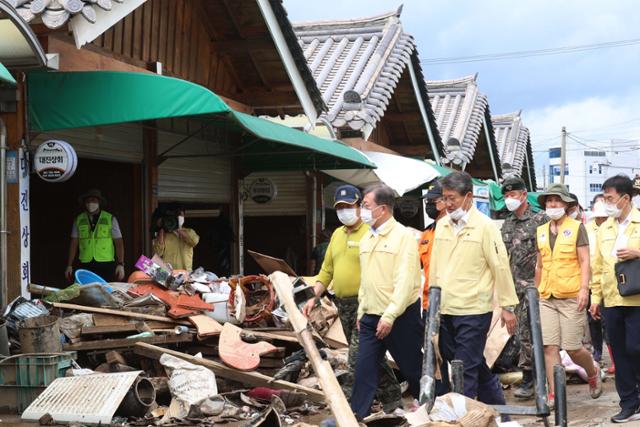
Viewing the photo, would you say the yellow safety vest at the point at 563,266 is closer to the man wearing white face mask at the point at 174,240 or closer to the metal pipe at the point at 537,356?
the metal pipe at the point at 537,356

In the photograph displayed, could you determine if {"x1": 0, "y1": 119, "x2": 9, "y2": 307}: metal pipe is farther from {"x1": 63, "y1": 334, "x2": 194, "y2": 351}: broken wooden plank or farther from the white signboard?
{"x1": 63, "y1": 334, "x2": 194, "y2": 351}: broken wooden plank

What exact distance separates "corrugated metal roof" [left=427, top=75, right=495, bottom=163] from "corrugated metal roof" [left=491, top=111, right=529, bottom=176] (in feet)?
17.8

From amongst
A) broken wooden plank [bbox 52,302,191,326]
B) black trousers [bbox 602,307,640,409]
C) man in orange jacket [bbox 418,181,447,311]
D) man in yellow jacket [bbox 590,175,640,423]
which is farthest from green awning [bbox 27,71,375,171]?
black trousers [bbox 602,307,640,409]

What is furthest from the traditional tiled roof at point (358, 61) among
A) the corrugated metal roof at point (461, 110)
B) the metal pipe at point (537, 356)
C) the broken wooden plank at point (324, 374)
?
the broken wooden plank at point (324, 374)

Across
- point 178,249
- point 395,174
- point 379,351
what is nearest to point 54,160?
point 178,249

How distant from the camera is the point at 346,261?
8086mm

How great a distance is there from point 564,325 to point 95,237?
5.71 meters

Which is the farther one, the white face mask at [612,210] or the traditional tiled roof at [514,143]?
the traditional tiled roof at [514,143]

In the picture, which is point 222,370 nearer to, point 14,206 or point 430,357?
point 14,206

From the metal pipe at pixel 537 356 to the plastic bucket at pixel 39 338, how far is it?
4428 mm

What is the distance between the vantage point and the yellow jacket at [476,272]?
6707mm

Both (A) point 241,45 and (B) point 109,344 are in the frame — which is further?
(A) point 241,45

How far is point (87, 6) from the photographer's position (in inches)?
347

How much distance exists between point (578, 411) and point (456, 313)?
2414mm
